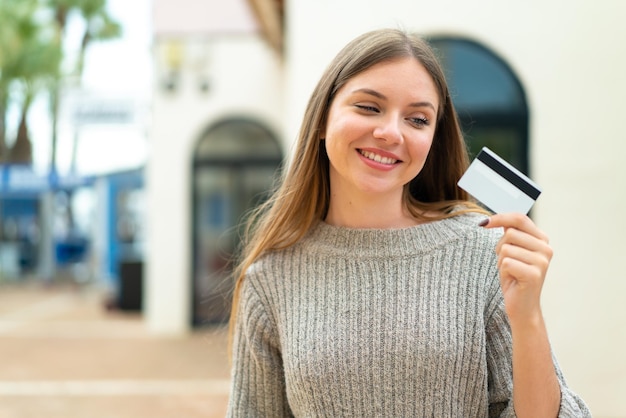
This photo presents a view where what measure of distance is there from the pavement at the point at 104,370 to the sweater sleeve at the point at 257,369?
2.00 metres

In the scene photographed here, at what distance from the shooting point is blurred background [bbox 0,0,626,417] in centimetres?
456

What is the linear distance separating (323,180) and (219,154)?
7.91 metres

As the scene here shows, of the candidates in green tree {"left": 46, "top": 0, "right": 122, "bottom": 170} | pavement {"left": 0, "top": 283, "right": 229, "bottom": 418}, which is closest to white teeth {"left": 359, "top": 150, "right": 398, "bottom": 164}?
pavement {"left": 0, "top": 283, "right": 229, "bottom": 418}

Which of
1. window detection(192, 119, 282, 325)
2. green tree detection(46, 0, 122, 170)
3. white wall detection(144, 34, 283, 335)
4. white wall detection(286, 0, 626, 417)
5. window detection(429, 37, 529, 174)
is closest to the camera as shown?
white wall detection(286, 0, 626, 417)

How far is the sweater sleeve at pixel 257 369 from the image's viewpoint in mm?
1650

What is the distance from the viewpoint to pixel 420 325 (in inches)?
58.3

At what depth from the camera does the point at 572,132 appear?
471 cm

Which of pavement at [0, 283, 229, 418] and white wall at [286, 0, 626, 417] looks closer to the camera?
white wall at [286, 0, 626, 417]

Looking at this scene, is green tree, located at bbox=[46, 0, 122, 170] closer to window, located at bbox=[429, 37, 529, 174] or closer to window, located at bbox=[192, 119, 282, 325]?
window, located at bbox=[192, 119, 282, 325]

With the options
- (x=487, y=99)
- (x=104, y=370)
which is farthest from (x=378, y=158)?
(x=104, y=370)

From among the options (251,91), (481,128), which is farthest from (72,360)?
(481,128)

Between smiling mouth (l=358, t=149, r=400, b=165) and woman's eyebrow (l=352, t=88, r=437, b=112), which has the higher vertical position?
Result: woman's eyebrow (l=352, t=88, r=437, b=112)

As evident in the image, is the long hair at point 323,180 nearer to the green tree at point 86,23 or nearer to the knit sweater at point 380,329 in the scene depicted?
the knit sweater at point 380,329

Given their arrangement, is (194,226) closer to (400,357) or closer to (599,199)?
(599,199)
